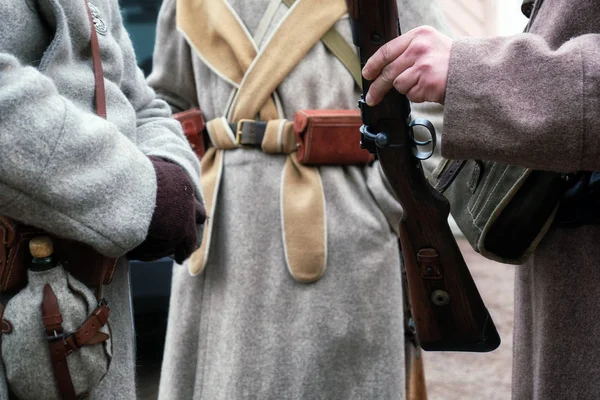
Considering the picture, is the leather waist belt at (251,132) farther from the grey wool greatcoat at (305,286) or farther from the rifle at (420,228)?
the rifle at (420,228)

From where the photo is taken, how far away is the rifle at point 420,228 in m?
1.60

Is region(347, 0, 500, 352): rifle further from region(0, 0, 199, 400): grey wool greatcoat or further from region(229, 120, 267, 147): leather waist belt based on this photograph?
region(229, 120, 267, 147): leather waist belt

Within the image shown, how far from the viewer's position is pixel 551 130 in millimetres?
1339

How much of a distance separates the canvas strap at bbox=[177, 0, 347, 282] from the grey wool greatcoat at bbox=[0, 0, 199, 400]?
82 centimetres

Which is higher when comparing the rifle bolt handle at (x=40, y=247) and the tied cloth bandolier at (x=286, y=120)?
the rifle bolt handle at (x=40, y=247)

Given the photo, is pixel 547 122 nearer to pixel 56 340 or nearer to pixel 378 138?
pixel 378 138

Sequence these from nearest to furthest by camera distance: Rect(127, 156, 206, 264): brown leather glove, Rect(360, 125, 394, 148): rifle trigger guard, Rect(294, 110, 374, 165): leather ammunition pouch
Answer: Rect(127, 156, 206, 264): brown leather glove, Rect(360, 125, 394, 148): rifle trigger guard, Rect(294, 110, 374, 165): leather ammunition pouch

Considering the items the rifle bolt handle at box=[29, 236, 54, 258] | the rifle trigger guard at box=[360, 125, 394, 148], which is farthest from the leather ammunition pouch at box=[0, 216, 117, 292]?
the rifle trigger guard at box=[360, 125, 394, 148]

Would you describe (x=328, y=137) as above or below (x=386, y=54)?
below

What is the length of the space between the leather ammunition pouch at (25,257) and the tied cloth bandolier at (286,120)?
3.34ft

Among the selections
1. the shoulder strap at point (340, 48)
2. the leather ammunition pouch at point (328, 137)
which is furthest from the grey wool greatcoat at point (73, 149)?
the shoulder strap at point (340, 48)

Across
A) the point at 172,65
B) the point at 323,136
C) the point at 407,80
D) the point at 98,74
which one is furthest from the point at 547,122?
the point at 172,65

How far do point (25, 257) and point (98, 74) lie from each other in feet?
1.22

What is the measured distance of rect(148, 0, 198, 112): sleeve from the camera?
2.81 m
